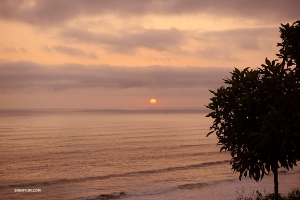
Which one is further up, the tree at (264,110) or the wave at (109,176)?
the tree at (264,110)

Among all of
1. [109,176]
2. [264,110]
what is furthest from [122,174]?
[264,110]

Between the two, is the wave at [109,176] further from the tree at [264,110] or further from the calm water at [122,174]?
the tree at [264,110]

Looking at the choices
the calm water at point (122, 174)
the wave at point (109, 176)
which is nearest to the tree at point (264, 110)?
the calm water at point (122, 174)

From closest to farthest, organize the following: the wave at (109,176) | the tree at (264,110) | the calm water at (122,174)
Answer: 1. the tree at (264,110)
2. the calm water at (122,174)
3. the wave at (109,176)

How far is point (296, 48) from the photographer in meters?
15.3

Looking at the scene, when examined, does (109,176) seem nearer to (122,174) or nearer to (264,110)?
(122,174)

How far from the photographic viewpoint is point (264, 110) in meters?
14.1

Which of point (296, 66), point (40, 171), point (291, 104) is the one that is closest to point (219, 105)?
point (291, 104)

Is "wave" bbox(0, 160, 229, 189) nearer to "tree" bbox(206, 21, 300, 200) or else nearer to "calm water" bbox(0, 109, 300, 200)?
"calm water" bbox(0, 109, 300, 200)

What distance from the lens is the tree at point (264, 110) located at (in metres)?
12.5

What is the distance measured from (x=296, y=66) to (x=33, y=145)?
5667 cm

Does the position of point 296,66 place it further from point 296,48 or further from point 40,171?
point 40,171

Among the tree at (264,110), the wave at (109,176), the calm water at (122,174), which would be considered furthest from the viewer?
the wave at (109,176)

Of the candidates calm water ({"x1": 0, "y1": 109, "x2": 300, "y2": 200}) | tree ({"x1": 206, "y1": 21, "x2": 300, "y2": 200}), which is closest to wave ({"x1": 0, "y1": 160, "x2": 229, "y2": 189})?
calm water ({"x1": 0, "y1": 109, "x2": 300, "y2": 200})
